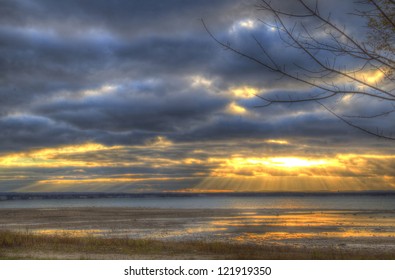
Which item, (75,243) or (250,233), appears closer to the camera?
(75,243)

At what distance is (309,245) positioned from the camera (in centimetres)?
3984

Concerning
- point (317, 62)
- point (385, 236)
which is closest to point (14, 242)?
point (317, 62)

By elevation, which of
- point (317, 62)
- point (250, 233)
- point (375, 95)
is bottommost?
point (250, 233)

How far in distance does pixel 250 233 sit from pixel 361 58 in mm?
46369
